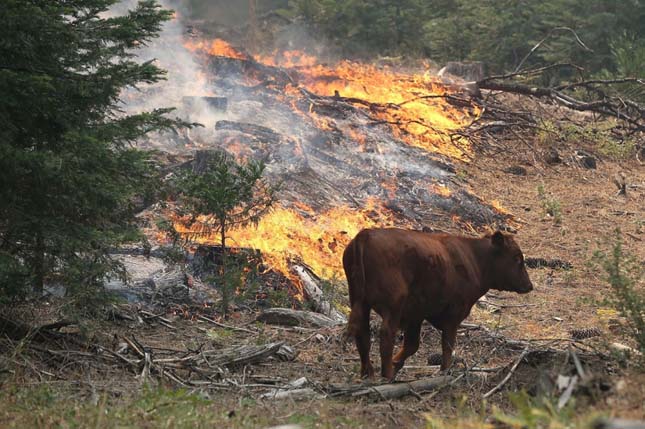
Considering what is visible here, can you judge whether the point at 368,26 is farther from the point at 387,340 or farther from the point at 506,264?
the point at 387,340

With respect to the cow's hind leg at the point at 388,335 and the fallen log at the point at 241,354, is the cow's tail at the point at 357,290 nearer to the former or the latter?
the cow's hind leg at the point at 388,335

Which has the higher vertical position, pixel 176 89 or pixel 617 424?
pixel 617 424

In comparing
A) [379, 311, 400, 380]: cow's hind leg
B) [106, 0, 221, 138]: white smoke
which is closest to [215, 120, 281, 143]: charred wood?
[106, 0, 221, 138]: white smoke

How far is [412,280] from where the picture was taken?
784 cm

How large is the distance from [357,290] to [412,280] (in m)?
0.60

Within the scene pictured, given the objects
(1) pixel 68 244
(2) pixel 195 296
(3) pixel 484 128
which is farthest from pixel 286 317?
(3) pixel 484 128

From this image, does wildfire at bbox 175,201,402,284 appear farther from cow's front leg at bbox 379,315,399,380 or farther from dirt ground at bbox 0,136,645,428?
cow's front leg at bbox 379,315,399,380

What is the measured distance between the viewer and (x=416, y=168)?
61.1ft

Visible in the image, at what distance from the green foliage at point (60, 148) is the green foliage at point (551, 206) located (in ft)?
38.2

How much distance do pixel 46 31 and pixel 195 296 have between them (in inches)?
194

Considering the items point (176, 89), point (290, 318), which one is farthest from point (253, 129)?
point (290, 318)

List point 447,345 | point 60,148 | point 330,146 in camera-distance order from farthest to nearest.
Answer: point 330,146, point 447,345, point 60,148

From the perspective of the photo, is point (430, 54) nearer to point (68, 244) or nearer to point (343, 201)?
point (343, 201)

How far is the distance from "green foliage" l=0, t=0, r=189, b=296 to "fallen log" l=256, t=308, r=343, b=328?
284cm
